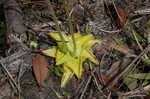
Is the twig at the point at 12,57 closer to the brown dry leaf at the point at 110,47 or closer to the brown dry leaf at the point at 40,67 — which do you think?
the brown dry leaf at the point at 40,67

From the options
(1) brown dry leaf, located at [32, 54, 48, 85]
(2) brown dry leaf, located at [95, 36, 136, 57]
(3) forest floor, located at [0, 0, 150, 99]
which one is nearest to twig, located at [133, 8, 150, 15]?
(3) forest floor, located at [0, 0, 150, 99]

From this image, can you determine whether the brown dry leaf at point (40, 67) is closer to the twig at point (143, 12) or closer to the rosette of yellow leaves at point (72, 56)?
the rosette of yellow leaves at point (72, 56)

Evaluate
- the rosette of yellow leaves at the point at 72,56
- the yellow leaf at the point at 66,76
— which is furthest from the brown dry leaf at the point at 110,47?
the yellow leaf at the point at 66,76

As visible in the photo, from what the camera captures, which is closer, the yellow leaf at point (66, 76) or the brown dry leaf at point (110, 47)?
the yellow leaf at point (66, 76)

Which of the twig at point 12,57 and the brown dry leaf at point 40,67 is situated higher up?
the twig at point 12,57

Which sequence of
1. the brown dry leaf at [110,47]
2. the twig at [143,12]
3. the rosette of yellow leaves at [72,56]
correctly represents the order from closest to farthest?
the rosette of yellow leaves at [72,56] → the brown dry leaf at [110,47] → the twig at [143,12]

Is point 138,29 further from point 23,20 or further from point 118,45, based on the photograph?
point 23,20

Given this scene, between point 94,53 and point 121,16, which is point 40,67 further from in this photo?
point 121,16

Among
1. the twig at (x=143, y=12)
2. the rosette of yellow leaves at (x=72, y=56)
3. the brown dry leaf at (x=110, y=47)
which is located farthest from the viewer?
the twig at (x=143, y=12)

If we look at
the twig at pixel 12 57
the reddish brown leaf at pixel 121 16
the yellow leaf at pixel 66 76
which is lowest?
the yellow leaf at pixel 66 76
